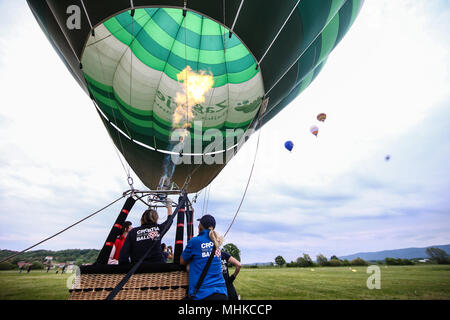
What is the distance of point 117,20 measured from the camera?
357cm

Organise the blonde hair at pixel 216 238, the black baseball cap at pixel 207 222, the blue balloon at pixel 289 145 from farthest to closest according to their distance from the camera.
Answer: the blue balloon at pixel 289 145 → the black baseball cap at pixel 207 222 → the blonde hair at pixel 216 238

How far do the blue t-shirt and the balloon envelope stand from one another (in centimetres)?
250

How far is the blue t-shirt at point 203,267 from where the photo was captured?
55.4 inches

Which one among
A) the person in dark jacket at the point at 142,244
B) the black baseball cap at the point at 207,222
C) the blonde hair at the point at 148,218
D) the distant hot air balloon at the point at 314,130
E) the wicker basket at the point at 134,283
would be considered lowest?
the wicker basket at the point at 134,283

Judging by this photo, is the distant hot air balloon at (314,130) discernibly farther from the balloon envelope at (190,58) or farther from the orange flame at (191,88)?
the orange flame at (191,88)

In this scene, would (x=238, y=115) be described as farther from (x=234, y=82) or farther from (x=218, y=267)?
(x=218, y=267)

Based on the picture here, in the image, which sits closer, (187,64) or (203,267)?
(203,267)

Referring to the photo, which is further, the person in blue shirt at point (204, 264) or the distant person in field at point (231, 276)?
the distant person in field at point (231, 276)

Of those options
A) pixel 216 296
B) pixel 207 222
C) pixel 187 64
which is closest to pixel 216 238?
pixel 207 222

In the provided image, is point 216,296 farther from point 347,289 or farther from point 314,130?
point 314,130

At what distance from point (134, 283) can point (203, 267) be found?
0.45m

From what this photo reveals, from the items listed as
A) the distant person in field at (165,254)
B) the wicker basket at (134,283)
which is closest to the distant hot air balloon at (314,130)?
the distant person in field at (165,254)

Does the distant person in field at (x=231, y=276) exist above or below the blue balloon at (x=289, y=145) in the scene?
below

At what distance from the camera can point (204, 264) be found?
1474 millimetres
